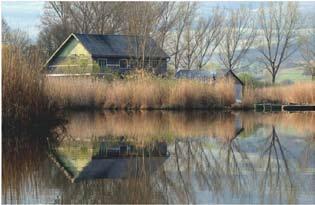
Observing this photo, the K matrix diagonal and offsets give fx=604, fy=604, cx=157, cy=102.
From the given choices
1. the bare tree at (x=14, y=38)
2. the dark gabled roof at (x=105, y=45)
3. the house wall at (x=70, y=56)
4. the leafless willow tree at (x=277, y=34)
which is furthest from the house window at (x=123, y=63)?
the bare tree at (x=14, y=38)

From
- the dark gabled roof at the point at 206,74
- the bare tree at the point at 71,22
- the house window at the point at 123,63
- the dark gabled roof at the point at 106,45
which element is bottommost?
the dark gabled roof at the point at 206,74

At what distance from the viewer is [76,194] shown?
7.27m

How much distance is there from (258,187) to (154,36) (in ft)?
130

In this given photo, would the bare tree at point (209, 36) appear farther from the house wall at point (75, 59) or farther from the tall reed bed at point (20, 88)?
the tall reed bed at point (20, 88)

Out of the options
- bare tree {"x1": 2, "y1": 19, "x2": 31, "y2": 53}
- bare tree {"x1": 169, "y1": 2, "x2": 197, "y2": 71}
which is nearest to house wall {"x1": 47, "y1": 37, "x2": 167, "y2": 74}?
bare tree {"x1": 169, "y1": 2, "x2": 197, "y2": 71}

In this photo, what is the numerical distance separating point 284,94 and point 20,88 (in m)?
23.5

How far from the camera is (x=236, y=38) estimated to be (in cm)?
5591

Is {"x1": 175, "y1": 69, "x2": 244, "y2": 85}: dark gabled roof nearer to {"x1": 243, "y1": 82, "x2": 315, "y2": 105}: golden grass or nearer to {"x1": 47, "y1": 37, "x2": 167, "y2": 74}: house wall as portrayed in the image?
{"x1": 243, "y1": 82, "x2": 315, "y2": 105}: golden grass

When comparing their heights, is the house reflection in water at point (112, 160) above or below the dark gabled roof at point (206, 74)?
below

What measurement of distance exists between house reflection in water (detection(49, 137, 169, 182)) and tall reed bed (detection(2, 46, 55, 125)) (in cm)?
236

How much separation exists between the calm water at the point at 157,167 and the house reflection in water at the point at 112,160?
14 mm

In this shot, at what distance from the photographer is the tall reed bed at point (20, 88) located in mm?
13438

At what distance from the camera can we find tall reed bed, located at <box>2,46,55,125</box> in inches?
529

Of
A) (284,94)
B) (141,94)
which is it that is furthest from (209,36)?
(141,94)
